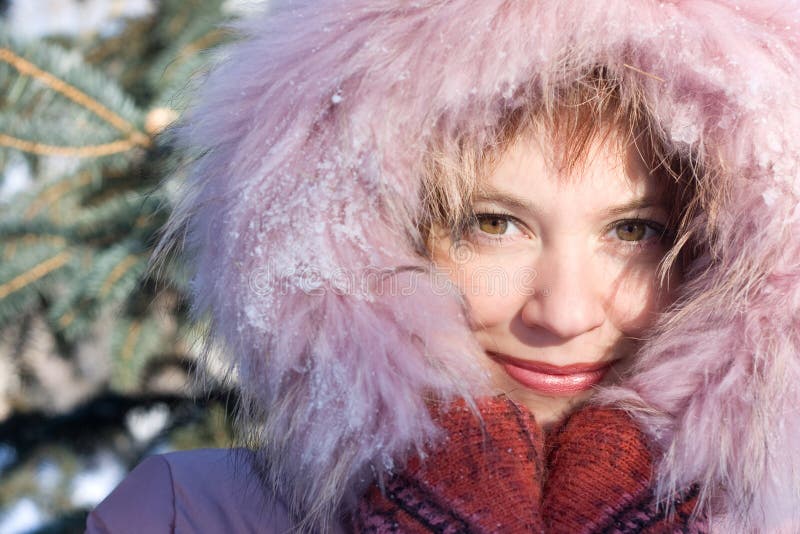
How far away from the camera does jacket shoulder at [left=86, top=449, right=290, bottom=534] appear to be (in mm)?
975

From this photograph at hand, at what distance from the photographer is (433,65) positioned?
2.67 feet

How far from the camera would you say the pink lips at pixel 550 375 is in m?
0.94

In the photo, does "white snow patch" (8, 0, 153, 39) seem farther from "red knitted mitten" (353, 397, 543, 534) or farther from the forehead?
"red knitted mitten" (353, 397, 543, 534)

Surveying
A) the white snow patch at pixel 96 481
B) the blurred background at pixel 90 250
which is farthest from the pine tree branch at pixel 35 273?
the white snow patch at pixel 96 481

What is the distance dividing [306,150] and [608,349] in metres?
0.46

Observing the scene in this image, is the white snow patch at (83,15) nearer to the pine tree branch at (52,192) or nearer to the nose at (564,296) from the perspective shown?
the pine tree branch at (52,192)

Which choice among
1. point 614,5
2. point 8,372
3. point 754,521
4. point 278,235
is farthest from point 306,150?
point 8,372

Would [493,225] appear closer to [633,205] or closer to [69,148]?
[633,205]

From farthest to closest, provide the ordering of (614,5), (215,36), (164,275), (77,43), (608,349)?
(77,43), (215,36), (164,275), (608,349), (614,5)

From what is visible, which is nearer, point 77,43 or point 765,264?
point 765,264

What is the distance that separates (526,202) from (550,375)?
0.23 m

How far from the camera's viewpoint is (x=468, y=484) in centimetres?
80

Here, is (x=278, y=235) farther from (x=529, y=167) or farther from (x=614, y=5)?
(x=614, y=5)

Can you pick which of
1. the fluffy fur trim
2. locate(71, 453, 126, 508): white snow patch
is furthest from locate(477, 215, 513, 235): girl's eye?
locate(71, 453, 126, 508): white snow patch
